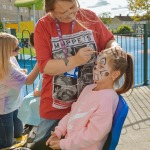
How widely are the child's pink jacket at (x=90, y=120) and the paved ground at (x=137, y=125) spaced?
162cm

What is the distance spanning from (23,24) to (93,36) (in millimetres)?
9635

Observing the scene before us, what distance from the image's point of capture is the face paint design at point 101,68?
1.71 metres

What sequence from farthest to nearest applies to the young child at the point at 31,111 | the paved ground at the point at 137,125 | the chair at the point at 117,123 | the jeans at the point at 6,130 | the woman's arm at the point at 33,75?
1. the paved ground at the point at 137,125
2. the young child at the point at 31,111
3. the jeans at the point at 6,130
4. the woman's arm at the point at 33,75
5. the chair at the point at 117,123

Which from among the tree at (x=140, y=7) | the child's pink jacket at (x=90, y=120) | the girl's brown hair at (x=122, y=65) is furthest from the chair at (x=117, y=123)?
the tree at (x=140, y=7)

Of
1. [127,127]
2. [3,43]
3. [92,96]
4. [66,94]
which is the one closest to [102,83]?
[92,96]

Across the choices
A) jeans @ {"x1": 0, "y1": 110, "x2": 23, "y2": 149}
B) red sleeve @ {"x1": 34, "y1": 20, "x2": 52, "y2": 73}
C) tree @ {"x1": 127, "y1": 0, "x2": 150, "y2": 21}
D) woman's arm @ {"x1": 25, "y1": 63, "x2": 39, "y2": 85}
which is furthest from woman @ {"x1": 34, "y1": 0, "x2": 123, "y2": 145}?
tree @ {"x1": 127, "y1": 0, "x2": 150, "y2": 21}

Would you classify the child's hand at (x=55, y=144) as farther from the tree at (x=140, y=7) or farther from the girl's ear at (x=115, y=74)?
the tree at (x=140, y=7)

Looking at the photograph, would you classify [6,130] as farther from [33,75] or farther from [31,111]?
[33,75]

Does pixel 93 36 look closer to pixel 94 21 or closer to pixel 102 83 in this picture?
pixel 94 21

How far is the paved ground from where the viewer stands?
3383 mm

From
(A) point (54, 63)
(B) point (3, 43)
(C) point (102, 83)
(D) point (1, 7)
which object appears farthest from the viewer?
(D) point (1, 7)

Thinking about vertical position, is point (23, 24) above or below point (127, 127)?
above

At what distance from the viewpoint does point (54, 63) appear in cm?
166

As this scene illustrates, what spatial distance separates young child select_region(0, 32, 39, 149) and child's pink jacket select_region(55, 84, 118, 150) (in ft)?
3.76
